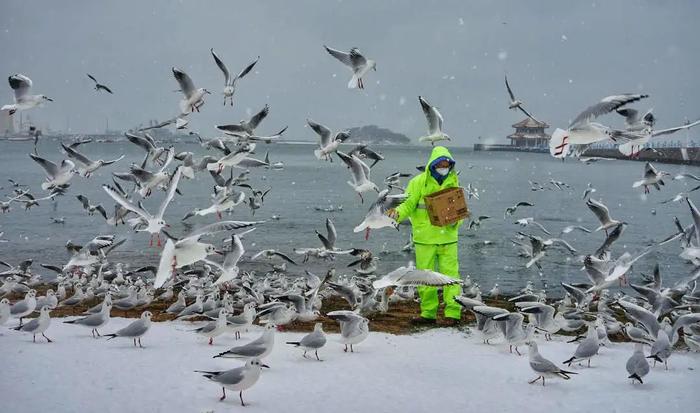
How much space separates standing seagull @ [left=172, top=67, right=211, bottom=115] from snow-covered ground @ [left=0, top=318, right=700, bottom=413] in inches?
172

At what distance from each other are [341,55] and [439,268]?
160 inches

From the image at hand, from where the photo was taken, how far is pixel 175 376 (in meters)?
5.50

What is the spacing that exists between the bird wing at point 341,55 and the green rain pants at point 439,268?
3584 millimetres

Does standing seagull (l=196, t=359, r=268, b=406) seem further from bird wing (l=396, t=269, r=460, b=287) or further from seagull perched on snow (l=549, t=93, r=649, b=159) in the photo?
seagull perched on snow (l=549, t=93, r=649, b=159)

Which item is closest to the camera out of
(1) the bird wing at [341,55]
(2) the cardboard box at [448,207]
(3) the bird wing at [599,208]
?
(2) the cardboard box at [448,207]

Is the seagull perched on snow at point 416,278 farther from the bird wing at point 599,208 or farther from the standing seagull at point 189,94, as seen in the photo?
the standing seagull at point 189,94

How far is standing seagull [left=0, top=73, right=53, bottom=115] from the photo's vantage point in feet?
29.6

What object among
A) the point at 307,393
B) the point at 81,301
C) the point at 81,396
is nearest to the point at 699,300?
the point at 307,393

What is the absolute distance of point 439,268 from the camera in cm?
779

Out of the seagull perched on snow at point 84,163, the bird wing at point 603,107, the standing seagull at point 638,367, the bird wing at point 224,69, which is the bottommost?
the standing seagull at point 638,367

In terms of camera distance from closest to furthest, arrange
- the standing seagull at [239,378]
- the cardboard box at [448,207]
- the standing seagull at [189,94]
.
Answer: the standing seagull at [239,378]
the cardboard box at [448,207]
the standing seagull at [189,94]

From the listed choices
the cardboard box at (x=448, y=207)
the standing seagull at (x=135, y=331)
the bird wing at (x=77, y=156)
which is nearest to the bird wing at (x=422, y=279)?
the cardboard box at (x=448, y=207)

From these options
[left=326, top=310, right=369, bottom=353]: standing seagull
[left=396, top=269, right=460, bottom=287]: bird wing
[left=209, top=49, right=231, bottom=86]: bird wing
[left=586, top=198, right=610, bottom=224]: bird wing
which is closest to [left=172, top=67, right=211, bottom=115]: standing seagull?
[left=209, top=49, right=231, bottom=86]: bird wing

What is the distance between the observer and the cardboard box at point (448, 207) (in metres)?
7.52
